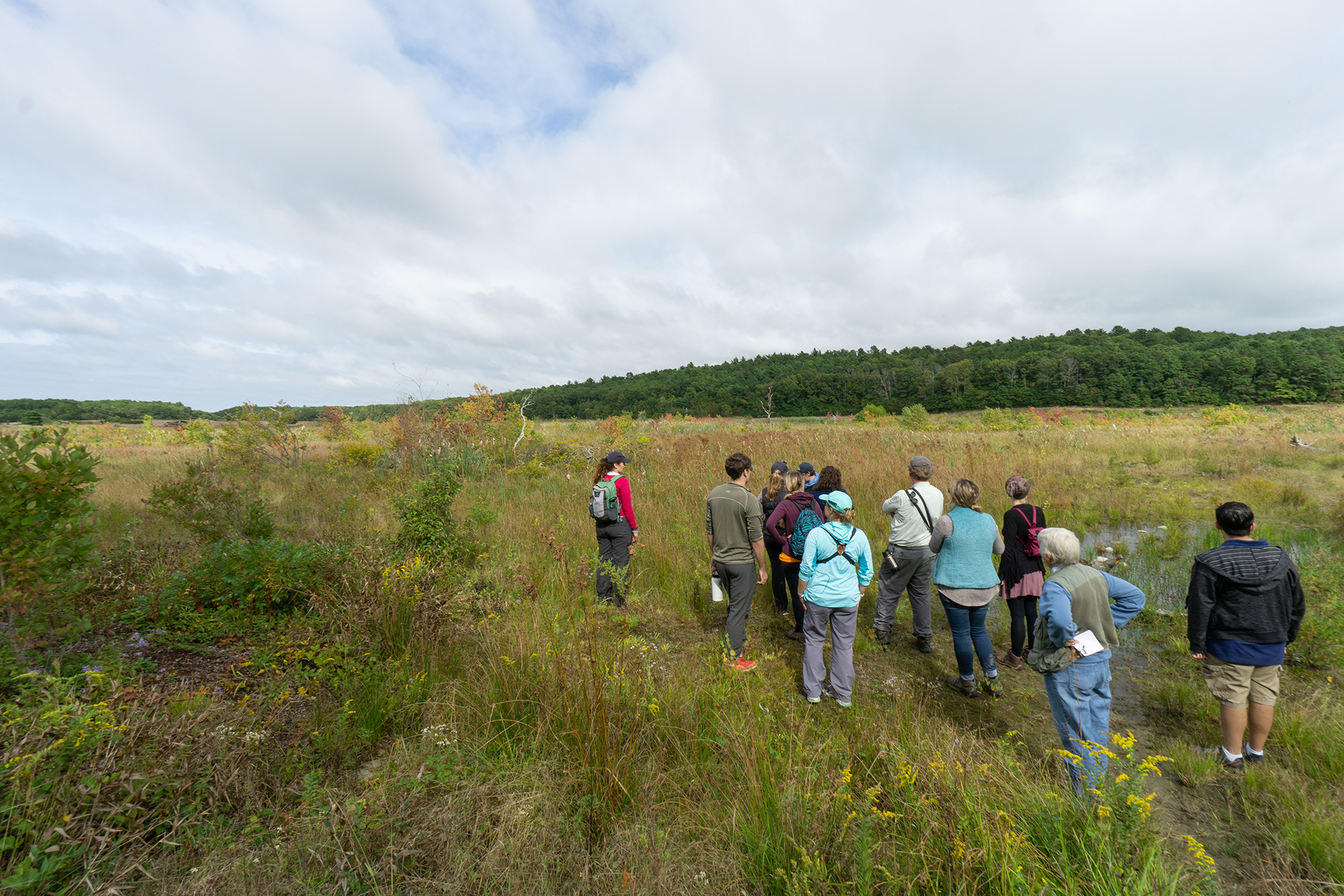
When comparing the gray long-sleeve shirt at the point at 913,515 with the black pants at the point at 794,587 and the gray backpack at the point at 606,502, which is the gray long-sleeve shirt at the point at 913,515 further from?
the gray backpack at the point at 606,502

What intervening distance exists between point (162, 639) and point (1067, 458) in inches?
721

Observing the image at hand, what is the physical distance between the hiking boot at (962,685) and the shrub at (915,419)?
2706 cm

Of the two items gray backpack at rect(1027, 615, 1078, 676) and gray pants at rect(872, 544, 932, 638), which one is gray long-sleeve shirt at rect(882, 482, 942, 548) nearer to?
gray pants at rect(872, 544, 932, 638)

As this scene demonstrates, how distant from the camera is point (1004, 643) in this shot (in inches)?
209

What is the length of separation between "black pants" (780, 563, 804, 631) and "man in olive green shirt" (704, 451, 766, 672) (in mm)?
929

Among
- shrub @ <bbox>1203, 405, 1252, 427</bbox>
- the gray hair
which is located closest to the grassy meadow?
the gray hair

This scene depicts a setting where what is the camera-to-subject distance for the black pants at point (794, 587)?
529 centimetres

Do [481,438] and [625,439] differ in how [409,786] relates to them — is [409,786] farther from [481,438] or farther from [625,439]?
[625,439]

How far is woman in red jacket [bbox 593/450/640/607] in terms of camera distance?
552 cm

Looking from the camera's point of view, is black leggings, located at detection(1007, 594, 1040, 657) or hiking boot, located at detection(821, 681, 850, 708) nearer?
hiking boot, located at detection(821, 681, 850, 708)

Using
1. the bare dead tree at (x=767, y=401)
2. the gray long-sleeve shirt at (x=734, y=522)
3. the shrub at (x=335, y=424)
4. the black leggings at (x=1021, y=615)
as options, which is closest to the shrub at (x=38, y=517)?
the gray long-sleeve shirt at (x=734, y=522)

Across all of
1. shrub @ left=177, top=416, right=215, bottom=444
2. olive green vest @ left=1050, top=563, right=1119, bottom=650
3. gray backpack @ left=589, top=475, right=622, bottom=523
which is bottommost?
olive green vest @ left=1050, top=563, right=1119, bottom=650

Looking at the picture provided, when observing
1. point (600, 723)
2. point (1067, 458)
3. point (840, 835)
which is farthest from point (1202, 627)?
point (1067, 458)

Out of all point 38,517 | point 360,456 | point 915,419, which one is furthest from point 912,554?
point 915,419
